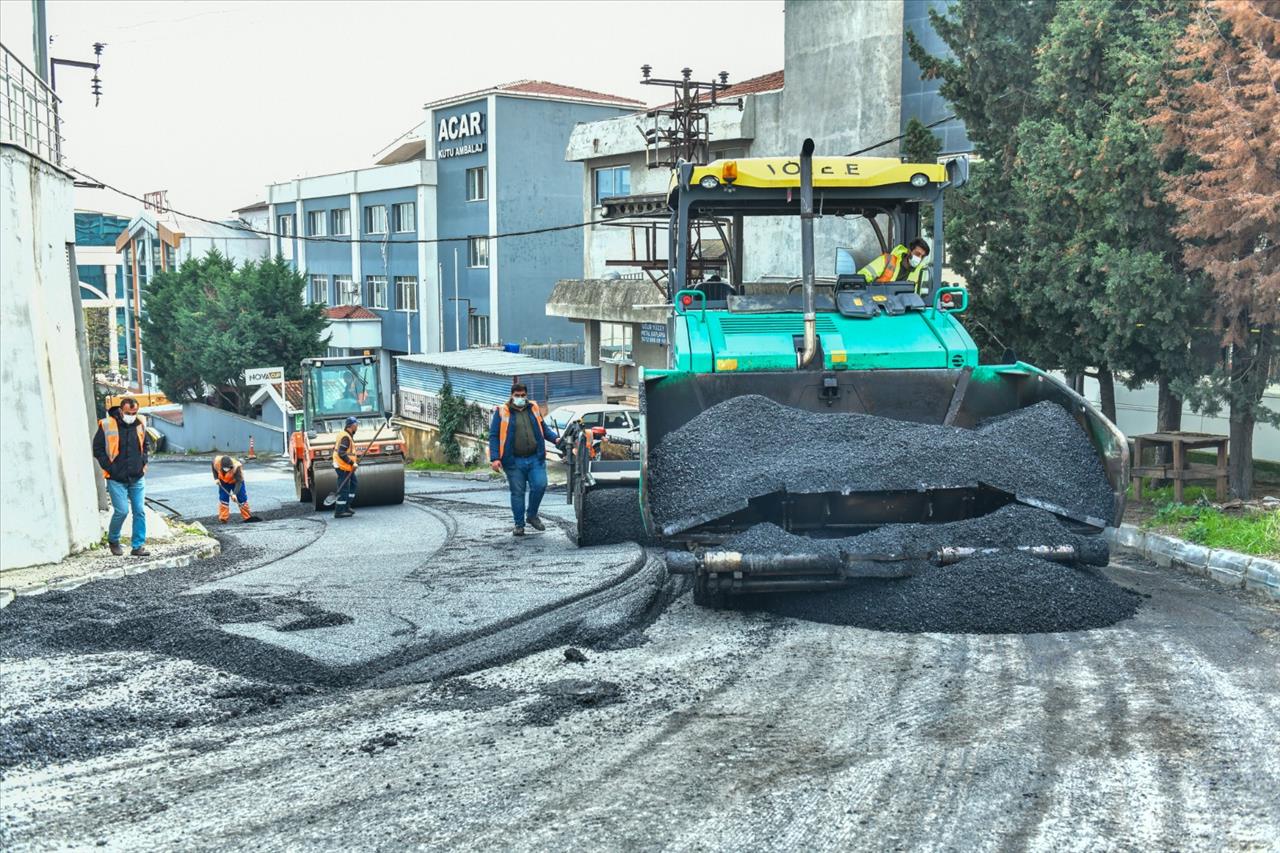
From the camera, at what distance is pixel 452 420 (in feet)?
109

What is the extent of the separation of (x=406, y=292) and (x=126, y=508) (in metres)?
37.6

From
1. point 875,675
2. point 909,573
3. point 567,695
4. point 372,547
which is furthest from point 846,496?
point 372,547

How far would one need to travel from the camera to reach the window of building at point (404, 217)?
4709cm

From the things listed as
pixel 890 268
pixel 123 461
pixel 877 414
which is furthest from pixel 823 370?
pixel 123 461

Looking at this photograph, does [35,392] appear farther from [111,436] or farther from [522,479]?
[522,479]

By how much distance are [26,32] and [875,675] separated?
41.7ft

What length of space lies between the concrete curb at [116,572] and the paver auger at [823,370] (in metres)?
3.67

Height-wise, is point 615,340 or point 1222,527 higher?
point 615,340

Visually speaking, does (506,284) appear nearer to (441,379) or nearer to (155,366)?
(441,379)

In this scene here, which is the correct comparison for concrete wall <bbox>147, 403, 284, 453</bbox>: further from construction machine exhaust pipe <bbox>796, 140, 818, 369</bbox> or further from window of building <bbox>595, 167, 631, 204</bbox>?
construction machine exhaust pipe <bbox>796, 140, 818, 369</bbox>

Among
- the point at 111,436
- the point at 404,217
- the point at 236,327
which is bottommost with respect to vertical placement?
the point at 111,436

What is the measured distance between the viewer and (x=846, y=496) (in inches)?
305

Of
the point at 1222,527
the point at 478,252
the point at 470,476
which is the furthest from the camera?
the point at 478,252

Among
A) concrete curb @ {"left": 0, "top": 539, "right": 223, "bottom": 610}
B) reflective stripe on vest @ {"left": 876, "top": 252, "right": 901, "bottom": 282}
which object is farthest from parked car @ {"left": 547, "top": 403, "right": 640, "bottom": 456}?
reflective stripe on vest @ {"left": 876, "top": 252, "right": 901, "bottom": 282}
